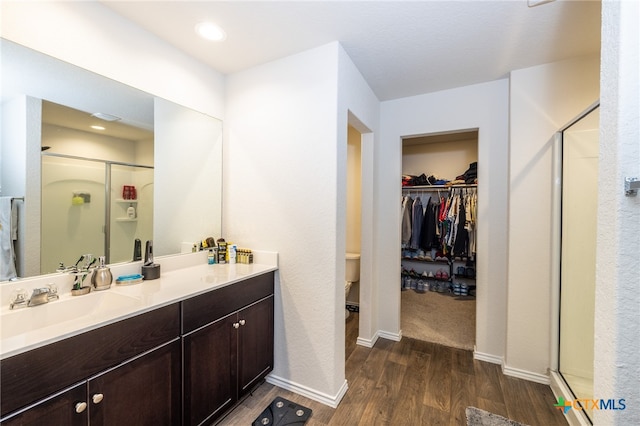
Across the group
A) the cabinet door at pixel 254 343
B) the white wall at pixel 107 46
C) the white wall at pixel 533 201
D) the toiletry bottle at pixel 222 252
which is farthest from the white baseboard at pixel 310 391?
the white wall at pixel 107 46

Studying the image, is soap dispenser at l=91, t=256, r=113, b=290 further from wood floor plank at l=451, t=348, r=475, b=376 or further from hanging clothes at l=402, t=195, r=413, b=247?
hanging clothes at l=402, t=195, r=413, b=247

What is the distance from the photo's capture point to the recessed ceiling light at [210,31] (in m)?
1.55

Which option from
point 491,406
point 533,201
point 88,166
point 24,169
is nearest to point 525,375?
point 491,406

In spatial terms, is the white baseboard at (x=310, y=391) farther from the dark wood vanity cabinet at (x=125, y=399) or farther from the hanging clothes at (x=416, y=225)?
the hanging clothes at (x=416, y=225)

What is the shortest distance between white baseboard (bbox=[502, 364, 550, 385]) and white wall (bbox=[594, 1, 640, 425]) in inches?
53.8

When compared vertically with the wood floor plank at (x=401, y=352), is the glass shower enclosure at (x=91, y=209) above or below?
above

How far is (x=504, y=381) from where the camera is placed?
195cm

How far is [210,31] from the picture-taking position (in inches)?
63.1

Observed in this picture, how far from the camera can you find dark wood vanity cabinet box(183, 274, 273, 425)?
131 cm

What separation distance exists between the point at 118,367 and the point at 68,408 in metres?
0.16

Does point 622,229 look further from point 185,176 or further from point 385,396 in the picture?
point 185,176

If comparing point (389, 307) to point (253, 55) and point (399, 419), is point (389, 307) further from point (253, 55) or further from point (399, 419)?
point (253, 55)

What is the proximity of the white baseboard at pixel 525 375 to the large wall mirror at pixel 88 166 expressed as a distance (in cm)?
270

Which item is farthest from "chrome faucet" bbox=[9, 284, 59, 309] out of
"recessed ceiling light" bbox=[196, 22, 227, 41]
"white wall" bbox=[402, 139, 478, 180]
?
"white wall" bbox=[402, 139, 478, 180]
